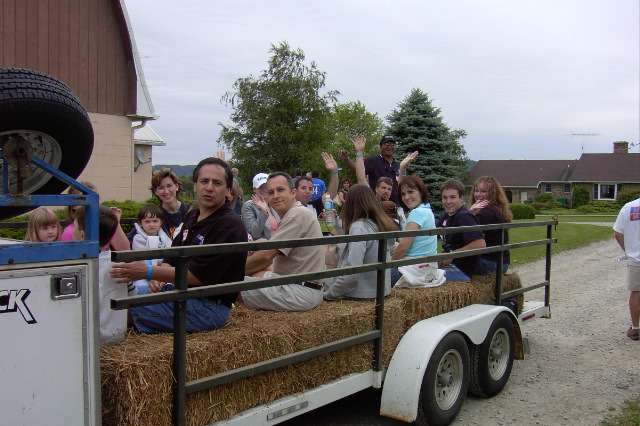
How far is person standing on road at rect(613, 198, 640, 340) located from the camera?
7492mm

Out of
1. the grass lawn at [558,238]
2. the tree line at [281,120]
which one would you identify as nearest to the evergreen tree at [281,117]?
the tree line at [281,120]

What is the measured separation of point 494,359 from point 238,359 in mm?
2996

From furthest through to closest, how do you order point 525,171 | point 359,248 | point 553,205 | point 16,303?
point 525,171 → point 553,205 → point 359,248 → point 16,303

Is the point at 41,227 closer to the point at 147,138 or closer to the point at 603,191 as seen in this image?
the point at 147,138

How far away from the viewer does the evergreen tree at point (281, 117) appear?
124 ft

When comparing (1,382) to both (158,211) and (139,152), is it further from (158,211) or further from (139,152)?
(139,152)

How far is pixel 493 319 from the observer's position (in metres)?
5.22

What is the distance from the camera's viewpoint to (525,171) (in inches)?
2741

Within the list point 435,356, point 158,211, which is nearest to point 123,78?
point 158,211

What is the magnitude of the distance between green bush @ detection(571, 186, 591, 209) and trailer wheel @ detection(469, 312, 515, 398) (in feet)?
182

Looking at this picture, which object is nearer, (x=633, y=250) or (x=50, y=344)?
(x=50, y=344)

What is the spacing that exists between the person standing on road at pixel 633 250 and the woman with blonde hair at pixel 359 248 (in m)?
4.25

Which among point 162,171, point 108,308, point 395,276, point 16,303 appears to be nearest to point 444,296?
point 395,276

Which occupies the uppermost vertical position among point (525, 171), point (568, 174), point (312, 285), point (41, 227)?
point (525, 171)
